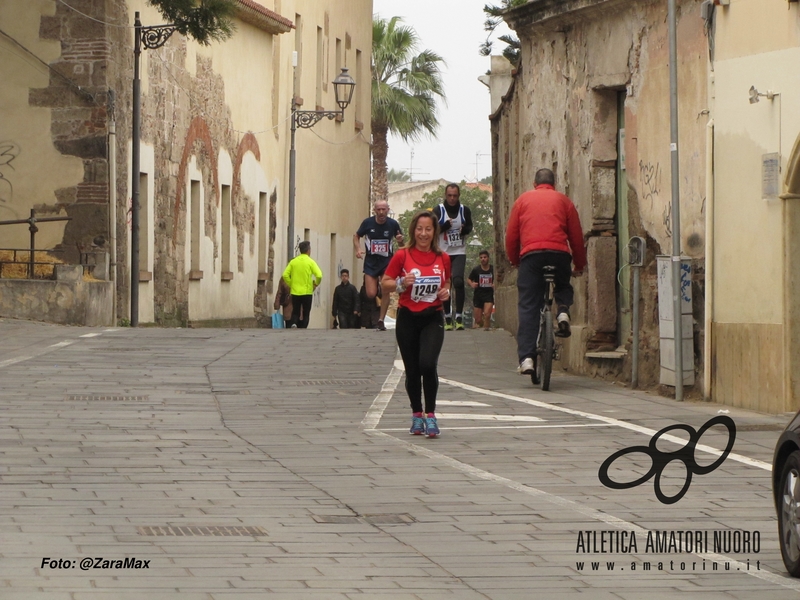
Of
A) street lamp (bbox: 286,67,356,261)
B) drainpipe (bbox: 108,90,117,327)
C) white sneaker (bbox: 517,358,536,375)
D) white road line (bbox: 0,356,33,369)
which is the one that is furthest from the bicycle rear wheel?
street lamp (bbox: 286,67,356,261)

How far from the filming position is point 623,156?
17.1m

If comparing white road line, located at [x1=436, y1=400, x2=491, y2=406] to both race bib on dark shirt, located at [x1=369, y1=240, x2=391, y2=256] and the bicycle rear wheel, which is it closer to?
the bicycle rear wheel

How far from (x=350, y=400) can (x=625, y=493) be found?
5.31 metres

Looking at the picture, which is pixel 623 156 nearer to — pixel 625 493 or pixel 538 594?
pixel 625 493

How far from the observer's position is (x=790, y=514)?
21.7ft

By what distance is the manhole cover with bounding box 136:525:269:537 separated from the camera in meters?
7.46

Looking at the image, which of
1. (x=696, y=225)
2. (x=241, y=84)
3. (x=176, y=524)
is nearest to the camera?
(x=176, y=524)

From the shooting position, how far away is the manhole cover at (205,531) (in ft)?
24.5

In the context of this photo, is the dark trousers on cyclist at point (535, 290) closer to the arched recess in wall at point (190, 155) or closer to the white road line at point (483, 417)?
the white road line at point (483, 417)

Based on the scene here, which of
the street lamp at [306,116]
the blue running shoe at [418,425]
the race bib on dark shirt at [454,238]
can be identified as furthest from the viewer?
the street lamp at [306,116]

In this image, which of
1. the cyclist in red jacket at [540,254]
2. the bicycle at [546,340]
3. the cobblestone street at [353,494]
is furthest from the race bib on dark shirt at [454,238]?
the bicycle at [546,340]

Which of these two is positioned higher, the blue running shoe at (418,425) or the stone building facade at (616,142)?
the stone building facade at (616,142)

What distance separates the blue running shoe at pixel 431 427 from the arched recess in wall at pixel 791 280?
10.9ft

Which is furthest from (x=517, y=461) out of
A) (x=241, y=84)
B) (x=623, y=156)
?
(x=241, y=84)
